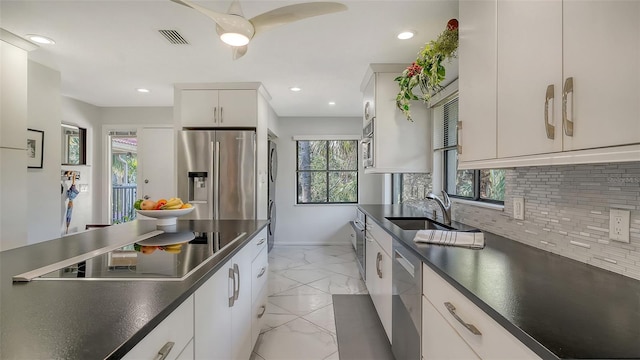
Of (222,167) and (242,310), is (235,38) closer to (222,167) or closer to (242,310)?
(242,310)

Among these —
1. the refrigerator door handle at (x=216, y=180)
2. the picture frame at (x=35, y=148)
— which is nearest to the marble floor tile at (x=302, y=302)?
the refrigerator door handle at (x=216, y=180)

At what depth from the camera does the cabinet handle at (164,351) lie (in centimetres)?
76

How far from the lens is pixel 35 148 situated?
3.05 m

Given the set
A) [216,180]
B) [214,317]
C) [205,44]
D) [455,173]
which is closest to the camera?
[214,317]

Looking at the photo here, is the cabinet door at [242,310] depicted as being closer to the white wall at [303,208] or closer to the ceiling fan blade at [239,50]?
the ceiling fan blade at [239,50]

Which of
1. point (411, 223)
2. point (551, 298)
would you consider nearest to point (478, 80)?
point (551, 298)

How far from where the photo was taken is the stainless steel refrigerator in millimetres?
3578

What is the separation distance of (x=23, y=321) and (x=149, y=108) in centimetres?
487

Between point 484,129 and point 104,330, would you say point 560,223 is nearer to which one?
point 484,129

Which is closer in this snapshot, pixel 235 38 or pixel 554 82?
pixel 554 82

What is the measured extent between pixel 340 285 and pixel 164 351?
9.16 ft

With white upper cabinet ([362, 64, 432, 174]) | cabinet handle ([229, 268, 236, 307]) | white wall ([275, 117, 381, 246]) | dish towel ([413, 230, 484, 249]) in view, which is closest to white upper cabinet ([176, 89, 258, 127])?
white upper cabinet ([362, 64, 432, 174])

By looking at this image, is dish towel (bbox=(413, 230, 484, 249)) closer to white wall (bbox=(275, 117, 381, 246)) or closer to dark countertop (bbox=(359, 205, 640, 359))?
dark countertop (bbox=(359, 205, 640, 359))

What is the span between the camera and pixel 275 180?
5211 millimetres
